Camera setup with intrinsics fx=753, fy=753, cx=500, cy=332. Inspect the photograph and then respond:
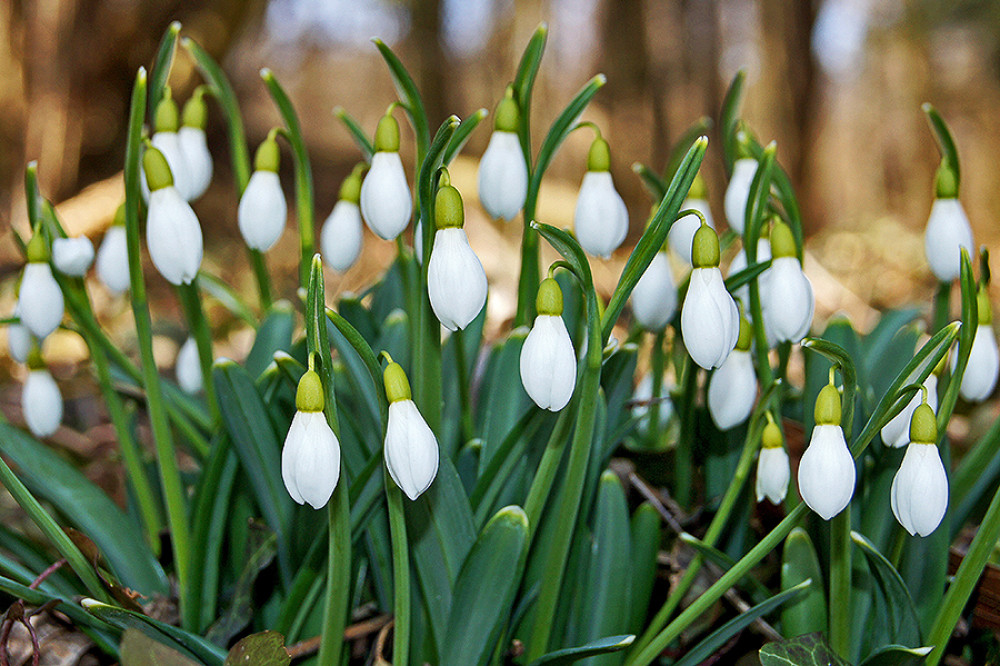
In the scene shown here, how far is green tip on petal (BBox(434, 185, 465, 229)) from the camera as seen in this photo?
657mm

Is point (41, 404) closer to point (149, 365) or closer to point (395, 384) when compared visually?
point (149, 365)

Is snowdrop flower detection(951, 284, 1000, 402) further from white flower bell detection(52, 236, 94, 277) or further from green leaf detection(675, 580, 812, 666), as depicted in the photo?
white flower bell detection(52, 236, 94, 277)

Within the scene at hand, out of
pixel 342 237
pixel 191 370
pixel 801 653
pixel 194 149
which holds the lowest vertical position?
pixel 801 653

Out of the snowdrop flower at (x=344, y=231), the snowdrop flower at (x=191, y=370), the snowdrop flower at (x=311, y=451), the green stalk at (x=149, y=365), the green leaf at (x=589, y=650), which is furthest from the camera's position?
the snowdrop flower at (x=191, y=370)

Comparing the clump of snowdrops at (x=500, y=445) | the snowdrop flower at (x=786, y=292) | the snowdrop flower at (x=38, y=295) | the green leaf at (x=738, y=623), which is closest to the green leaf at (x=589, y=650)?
the clump of snowdrops at (x=500, y=445)

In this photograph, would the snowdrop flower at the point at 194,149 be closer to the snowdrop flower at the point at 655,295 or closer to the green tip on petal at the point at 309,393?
the green tip on petal at the point at 309,393

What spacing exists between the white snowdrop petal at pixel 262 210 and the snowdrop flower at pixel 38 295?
0.74 feet

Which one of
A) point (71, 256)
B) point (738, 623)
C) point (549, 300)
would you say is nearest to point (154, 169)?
point (71, 256)

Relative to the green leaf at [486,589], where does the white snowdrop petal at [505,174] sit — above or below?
above

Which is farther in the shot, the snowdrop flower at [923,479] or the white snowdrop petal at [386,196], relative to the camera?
the white snowdrop petal at [386,196]

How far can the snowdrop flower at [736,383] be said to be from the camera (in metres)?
0.86

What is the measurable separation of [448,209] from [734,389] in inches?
16.2

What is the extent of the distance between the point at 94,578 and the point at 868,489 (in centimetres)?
89

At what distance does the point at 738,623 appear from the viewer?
79 cm
